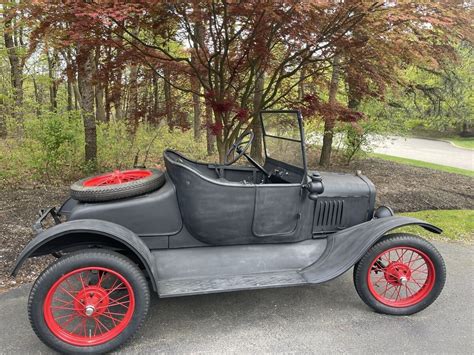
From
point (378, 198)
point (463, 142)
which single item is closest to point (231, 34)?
point (378, 198)

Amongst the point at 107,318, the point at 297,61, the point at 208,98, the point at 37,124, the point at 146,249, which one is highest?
the point at 297,61

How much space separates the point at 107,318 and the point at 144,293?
53cm

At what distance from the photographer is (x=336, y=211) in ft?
10.2

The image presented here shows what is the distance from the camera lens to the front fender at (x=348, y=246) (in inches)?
106

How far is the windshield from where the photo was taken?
10.4ft

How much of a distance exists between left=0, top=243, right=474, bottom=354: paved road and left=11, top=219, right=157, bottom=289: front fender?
478 mm

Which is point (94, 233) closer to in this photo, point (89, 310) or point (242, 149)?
point (89, 310)

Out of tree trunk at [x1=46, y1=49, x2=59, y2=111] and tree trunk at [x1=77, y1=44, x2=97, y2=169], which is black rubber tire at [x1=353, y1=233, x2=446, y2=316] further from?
tree trunk at [x1=46, y1=49, x2=59, y2=111]

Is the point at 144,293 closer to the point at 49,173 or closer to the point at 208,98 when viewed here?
the point at 208,98

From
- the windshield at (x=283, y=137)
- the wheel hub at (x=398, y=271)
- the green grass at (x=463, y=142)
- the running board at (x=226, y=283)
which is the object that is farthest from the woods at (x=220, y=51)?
the green grass at (x=463, y=142)

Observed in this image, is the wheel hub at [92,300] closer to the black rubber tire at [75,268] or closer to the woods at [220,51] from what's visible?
the black rubber tire at [75,268]

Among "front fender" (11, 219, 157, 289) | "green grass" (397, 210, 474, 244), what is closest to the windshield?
"front fender" (11, 219, 157, 289)

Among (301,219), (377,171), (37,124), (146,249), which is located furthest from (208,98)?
(377,171)

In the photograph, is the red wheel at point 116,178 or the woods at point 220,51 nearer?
the red wheel at point 116,178
